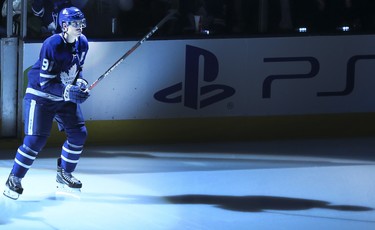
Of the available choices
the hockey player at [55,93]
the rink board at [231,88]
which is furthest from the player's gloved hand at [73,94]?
the rink board at [231,88]

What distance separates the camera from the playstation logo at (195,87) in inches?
350

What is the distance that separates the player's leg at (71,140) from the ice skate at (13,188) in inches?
15.5

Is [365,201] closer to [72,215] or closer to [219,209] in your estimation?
[219,209]

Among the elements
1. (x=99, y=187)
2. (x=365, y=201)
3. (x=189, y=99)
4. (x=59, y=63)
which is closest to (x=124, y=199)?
(x=99, y=187)

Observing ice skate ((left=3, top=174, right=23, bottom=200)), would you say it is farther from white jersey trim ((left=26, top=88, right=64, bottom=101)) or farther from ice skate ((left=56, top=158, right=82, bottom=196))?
white jersey trim ((left=26, top=88, right=64, bottom=101))

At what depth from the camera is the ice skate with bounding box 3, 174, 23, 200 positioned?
664 centimetres

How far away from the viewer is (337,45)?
9.33 m

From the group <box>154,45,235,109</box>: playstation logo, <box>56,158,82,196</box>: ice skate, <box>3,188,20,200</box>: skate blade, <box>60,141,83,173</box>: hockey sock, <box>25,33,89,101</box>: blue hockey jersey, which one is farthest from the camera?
<box>154,45,235,109</box>: playstation logo

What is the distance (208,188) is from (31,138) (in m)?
1.41

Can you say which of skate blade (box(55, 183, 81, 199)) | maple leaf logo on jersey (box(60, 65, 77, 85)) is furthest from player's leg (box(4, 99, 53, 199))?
skate blade (box(55, 183, 81, 199))

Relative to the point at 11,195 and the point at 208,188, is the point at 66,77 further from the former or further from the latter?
the point at 208,188

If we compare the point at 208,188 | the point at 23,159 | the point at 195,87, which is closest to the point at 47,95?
the point at 23,159

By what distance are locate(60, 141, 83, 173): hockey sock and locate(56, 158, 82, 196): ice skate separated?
0.16 ft

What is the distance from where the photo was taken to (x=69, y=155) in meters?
6.88
